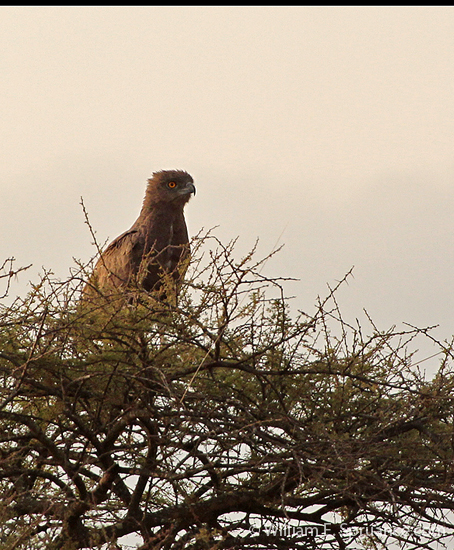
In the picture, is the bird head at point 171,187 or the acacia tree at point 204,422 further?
the bird head at point 171,187

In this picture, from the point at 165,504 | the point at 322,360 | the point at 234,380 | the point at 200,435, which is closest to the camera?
the point at 200,435

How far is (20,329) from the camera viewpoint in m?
6.02

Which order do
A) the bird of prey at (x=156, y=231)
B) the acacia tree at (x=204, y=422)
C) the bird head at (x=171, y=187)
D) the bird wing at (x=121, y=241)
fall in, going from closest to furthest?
the acacia tree at (x=204, y=422), the bird of prey at (x=156, y=231), the bird wing at (x=121, y=241), the bird head at (x=171, y=187)

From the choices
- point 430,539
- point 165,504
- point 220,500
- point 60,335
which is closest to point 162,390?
point 60,335

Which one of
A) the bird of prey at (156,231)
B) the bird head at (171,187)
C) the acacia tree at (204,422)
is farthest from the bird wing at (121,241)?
the acacia tree at (204,422)

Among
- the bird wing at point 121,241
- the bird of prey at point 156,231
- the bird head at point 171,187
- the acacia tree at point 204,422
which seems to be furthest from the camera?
the bird head at point 171,187

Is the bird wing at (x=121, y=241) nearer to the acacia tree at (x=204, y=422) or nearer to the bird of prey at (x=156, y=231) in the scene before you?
the bird of prey at (x=156, y=231)

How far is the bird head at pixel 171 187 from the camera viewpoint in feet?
37.7

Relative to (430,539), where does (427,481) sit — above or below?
above

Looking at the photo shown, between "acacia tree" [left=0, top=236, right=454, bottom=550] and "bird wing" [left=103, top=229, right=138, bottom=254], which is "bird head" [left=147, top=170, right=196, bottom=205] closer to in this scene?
"bird wing" [left=103, top=229, right=138, bottom=254]

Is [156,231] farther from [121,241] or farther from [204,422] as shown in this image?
[204,422]

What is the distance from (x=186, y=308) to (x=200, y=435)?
919mm

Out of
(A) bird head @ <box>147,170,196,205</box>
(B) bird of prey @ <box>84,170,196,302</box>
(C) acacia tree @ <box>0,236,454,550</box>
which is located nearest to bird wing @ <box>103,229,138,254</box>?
(B) bird of prey @ <box>84,170,196,302</box>

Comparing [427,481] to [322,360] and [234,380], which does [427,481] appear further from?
[234,380]
